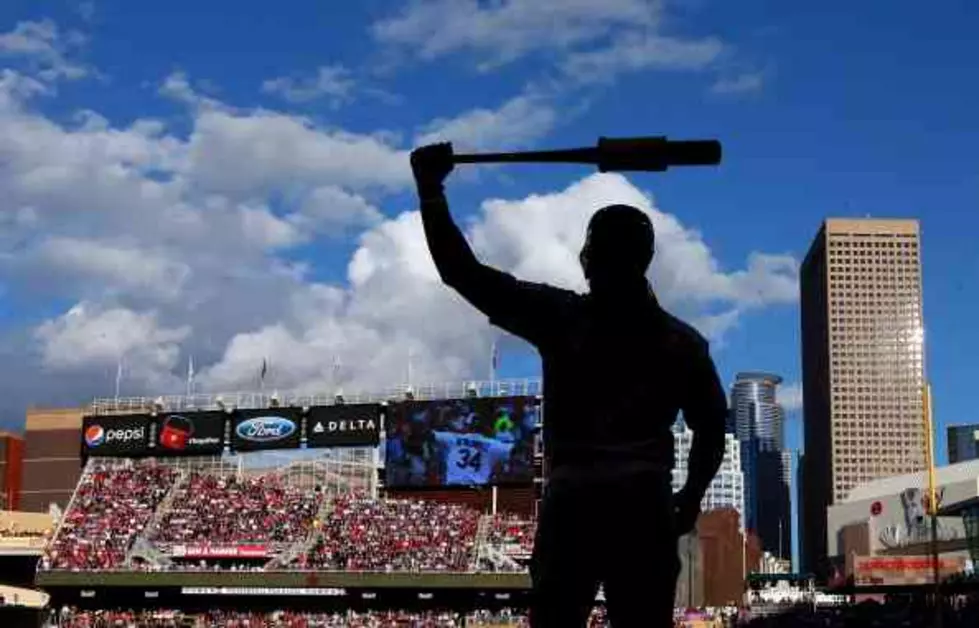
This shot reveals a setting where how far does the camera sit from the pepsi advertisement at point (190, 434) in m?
52.4

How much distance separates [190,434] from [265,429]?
3476mm

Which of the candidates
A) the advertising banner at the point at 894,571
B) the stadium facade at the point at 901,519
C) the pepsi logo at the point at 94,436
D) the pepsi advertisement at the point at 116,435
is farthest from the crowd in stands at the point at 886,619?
the stadium facade at the point at 901,519

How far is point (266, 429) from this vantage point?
5175 centimetres

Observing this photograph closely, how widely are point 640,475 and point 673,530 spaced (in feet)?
0.69

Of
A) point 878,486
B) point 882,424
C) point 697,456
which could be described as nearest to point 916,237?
point 882,424

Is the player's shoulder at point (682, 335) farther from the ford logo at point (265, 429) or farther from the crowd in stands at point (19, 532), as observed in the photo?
the crowd in stands at point (19, 532)

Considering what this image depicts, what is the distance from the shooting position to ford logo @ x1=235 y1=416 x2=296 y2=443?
51.3m

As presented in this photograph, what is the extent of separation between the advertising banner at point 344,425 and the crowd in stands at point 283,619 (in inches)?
274

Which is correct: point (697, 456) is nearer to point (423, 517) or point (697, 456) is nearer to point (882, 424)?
point (423, 517)

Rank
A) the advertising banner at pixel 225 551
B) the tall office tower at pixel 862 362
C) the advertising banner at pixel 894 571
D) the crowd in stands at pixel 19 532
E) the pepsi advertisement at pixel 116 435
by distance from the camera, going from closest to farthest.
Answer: the advertising banner at pixel 225 551 < the crowd in stands at pixel 19 532 < the pepsi advertisement at pixel 116 435 < the advertising banner at pixel 894 571 < the tall office tower at pixel 862 362

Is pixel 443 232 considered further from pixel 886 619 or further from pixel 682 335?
pixel 886 619

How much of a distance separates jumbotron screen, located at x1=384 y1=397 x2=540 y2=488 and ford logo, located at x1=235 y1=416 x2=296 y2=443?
4.84 metres

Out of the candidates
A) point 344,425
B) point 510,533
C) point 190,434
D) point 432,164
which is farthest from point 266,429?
point 432,164

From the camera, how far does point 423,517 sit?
49188mm
